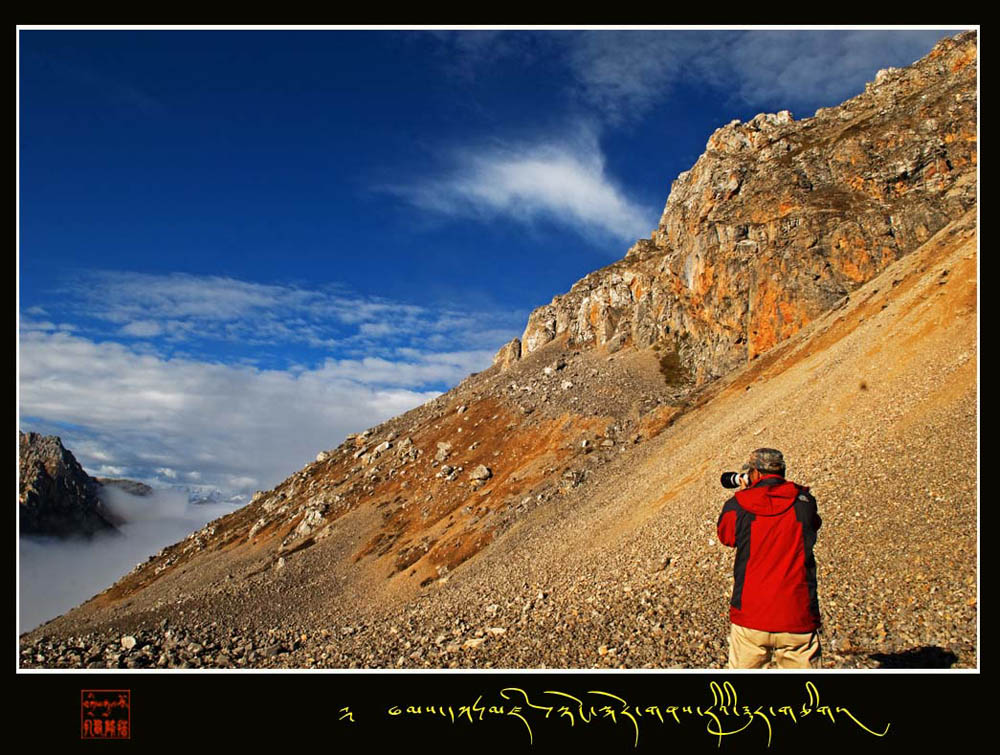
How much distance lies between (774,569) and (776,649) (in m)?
1.09

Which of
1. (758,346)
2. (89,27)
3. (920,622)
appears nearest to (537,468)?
(758,346)

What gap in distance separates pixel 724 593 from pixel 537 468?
29301 mm

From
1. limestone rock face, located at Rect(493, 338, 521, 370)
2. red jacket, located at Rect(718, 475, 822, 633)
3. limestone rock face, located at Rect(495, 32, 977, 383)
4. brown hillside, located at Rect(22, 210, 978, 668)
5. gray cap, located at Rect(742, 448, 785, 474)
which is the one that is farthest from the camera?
limestone rock face, located at Rect(493, 338, 521, 370)

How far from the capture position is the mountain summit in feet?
49.3

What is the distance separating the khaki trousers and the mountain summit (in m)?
4.93

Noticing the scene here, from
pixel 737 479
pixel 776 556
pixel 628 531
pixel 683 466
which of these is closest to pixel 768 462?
pixel 737 479

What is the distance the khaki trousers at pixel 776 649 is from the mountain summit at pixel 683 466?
493 cm

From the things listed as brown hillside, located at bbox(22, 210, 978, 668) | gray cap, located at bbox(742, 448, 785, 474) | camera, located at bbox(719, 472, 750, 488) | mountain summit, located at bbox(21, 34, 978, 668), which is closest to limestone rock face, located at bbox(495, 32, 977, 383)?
mountain summit, located at bbox(21, 34, 978, 668)

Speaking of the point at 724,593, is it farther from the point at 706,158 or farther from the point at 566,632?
the point at 706,158

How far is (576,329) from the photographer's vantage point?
297ft

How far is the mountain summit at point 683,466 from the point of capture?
1502 centimetres
